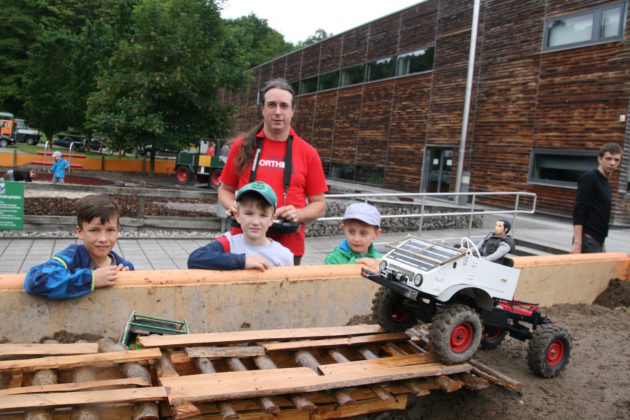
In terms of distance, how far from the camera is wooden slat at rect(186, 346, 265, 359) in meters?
2.45

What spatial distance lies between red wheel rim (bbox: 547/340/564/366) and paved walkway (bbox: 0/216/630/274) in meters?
4.59

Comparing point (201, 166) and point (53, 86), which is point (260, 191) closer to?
point (201, 166)

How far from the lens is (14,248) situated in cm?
779

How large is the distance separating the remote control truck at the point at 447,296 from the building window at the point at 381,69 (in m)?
22.8

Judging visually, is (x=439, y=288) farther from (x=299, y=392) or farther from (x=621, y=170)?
(x=621, y=170)

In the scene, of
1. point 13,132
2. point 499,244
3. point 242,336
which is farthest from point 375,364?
point 13,132

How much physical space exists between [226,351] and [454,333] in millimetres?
1213

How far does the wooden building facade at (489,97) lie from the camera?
47.8ft

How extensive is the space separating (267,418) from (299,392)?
178 mm

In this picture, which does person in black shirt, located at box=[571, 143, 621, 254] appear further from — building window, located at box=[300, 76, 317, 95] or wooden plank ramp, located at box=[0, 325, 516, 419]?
building window, located at box=[300, 76, 317, 95]

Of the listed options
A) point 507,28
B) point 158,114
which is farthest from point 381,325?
point 158,114

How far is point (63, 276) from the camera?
274 cm

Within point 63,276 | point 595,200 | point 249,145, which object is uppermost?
point 249,145

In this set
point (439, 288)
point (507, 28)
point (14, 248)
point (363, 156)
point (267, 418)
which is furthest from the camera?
point (363, 156)
